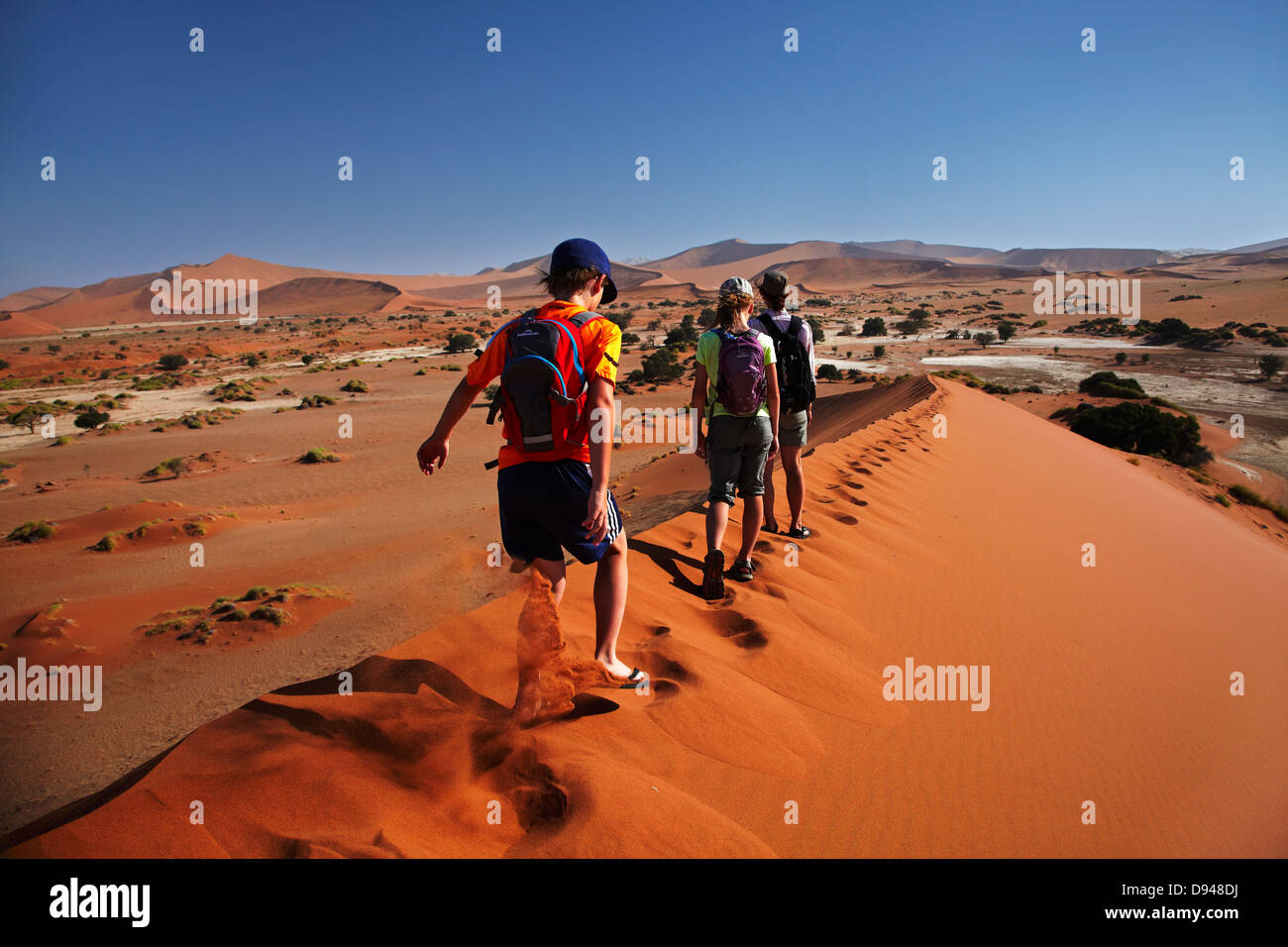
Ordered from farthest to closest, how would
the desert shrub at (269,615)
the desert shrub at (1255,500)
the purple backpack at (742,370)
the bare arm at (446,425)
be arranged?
the desert shrub at (1255,500) < the desert shrub at (269,615) < the purple backpack at (742,370) < the bare arm at (446,425)

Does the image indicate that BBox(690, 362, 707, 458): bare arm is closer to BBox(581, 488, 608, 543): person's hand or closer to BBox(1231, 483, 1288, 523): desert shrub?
BBox(581, 488, 608, 543): person's hand

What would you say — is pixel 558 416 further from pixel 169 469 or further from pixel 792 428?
pixel 169 469

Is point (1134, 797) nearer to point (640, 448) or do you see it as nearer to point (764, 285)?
point (764, 285)

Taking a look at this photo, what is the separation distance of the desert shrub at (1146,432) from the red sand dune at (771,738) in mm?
9290

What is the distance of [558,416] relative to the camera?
2.31 meters

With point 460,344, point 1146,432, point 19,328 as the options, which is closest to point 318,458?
point 1146,432

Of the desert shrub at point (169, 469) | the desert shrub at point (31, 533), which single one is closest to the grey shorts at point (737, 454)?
the desert shrub at point (31, 533)

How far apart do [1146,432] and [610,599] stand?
14.0 metres

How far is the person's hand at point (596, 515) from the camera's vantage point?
235 centimetres

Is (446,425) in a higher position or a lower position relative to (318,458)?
higher
